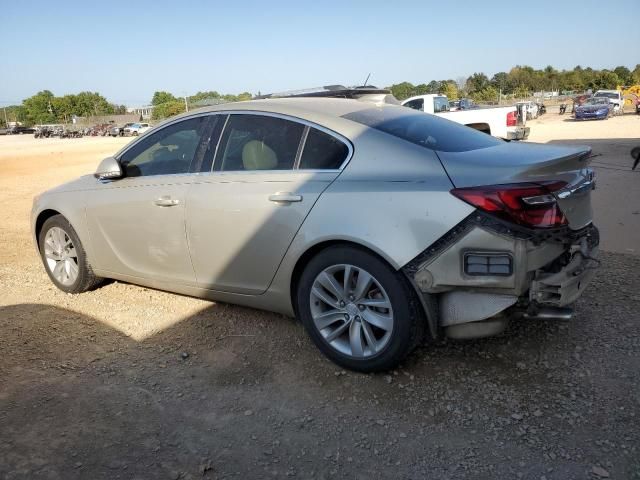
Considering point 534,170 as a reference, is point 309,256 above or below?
below

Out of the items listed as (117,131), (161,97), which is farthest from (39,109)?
(117,131)

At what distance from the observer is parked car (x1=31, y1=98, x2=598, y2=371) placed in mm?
2814

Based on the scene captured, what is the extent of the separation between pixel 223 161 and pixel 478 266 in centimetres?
193

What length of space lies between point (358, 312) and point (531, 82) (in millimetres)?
93831

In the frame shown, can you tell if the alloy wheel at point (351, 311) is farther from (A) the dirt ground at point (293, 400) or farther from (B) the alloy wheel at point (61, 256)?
(B) the alloy wheel at point (61, 256)

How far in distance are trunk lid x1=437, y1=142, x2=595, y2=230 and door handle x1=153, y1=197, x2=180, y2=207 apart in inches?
75.1

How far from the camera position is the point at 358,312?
319 cm

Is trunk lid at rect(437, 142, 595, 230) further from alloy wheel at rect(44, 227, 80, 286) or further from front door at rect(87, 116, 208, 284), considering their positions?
alloy wheel at rect(44, 227, 80, 286)

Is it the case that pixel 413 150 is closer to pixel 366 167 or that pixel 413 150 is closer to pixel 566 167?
pixel 366 167

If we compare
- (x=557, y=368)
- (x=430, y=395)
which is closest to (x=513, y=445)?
(x=430, y=395)

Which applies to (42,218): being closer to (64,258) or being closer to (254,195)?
(64,258)

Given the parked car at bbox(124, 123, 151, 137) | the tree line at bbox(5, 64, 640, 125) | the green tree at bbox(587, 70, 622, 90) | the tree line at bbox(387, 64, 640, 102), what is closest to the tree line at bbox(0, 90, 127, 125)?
the tree line at bbox(5, 64, 640, 125)

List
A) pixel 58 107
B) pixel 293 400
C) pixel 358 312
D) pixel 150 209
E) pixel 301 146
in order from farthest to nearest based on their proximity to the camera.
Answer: pixel 58 107, pixel 150 209, pixel 301 146, pixel 358 312, pixel 293 400

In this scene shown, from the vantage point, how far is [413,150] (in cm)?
309
